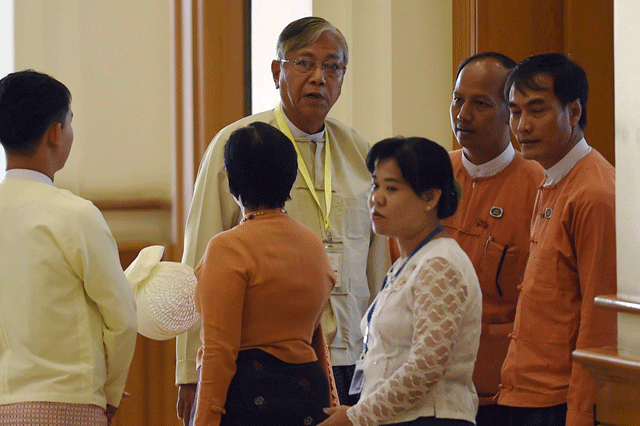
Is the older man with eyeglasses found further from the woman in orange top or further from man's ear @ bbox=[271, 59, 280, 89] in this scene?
the woman in orange top

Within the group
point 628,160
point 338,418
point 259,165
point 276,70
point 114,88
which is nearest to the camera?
point 628,160

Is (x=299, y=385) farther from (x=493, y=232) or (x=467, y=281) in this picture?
(x=493, y=232)

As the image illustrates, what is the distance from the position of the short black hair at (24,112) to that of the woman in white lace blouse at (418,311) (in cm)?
79

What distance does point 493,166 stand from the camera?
232cm

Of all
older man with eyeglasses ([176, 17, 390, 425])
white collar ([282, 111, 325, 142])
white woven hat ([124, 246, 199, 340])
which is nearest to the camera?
white woven hat ([124, 246, 199, 340])

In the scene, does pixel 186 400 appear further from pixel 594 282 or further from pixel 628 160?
pixel 628 160

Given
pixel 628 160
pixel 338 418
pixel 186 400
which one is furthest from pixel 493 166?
pixel 186 400

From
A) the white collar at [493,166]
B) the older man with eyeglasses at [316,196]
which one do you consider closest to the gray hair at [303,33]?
the older man with eyeglasses at [316,196]

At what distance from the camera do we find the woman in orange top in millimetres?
1768

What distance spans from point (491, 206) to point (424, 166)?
1.79 feet

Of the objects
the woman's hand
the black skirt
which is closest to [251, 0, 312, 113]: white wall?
the black skirt

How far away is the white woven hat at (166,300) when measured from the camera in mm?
2168

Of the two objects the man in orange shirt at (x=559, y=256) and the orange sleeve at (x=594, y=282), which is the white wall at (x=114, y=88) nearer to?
the man in orange shirt at (x=559, y=256)

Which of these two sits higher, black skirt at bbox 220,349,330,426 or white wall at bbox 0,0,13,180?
white wall at bbox 0,0,13,180
